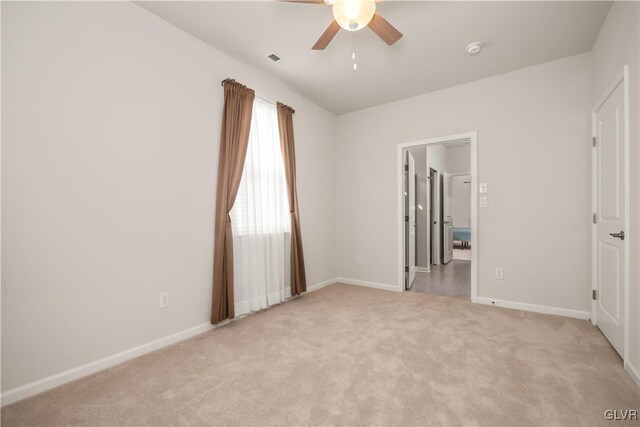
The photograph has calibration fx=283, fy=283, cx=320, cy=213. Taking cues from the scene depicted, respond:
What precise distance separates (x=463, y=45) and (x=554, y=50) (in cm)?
96

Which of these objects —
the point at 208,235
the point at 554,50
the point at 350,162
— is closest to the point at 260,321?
the point at 208,235

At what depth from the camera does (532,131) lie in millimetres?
3172

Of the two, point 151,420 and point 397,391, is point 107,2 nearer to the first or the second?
point 151,420

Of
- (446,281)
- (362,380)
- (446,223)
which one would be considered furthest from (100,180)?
(446,223)

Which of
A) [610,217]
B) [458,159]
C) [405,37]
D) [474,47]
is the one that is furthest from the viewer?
[458,159]

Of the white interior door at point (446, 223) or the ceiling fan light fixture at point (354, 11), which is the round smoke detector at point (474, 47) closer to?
the ceiling fan light fixture at point (354, 11)

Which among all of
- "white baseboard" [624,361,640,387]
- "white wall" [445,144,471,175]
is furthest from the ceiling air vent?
"white wall" [445,144,471,175]

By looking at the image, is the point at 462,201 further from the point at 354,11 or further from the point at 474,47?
the point at 354,11

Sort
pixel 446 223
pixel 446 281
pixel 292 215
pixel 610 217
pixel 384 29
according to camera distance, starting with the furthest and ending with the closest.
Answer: pixel 446 223 → pixel 446 281 → pixel 292 215 → pixel 610 217 → pixel 384 29

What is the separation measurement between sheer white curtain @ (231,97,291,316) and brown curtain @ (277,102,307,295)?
0.06m

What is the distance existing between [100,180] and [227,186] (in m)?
1.04

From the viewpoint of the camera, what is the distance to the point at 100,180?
205 cm

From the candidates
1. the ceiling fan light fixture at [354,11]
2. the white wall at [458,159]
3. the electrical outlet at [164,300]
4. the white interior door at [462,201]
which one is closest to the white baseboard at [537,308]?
the ceiling fan light fixture at [354,11]

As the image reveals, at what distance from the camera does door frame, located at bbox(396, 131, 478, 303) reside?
3.48 metres
